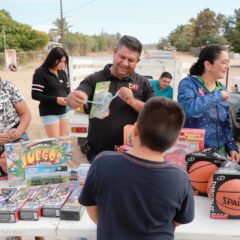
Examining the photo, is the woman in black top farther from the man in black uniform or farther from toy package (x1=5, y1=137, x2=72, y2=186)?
toy package (x1=5, y1=137, x2=72, y2=186)

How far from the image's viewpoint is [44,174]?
2094mm

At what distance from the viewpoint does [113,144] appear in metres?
2.44

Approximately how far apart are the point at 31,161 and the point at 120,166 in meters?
0.96

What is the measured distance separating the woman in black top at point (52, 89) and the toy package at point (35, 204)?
90.9 inches

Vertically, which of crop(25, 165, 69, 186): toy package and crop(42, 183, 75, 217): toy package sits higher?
crop(25, 165, 69, 186): toy package

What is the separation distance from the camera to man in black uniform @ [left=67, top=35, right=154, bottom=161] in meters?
2.36

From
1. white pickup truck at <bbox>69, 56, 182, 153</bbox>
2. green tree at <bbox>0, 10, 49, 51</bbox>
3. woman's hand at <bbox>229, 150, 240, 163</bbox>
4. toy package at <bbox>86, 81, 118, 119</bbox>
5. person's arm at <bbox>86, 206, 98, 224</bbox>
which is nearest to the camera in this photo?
person's arm at <bbox>86, 206, 98, 224</bbox>

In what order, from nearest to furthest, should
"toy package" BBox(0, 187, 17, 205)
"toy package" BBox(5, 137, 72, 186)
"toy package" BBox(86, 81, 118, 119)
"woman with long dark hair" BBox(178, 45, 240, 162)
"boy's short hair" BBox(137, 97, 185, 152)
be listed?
"boy's short hair" BBox(137, 97, 185, 152) < "toy package" BBox(0, 187, 17, 205) < "toy package" BBox(5, 137, 72, 186) < "toy package" BBox(86, 81, 118, 119) < "woman with long dark hair" BBox(178, 45, 240, 162)

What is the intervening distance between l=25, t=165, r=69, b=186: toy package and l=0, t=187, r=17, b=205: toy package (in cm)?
11

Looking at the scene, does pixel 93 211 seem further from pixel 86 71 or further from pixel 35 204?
pixel 86 71

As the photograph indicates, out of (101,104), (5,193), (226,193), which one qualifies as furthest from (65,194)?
(226,193)

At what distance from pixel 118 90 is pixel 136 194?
1191mm

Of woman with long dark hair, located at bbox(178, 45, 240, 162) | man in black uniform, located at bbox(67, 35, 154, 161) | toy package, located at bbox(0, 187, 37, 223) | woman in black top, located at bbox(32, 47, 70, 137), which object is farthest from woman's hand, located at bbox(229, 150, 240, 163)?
woman in black top, located at bbox(32, 47, 70, 137)

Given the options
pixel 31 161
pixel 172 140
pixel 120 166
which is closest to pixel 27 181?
pixel 31 161
